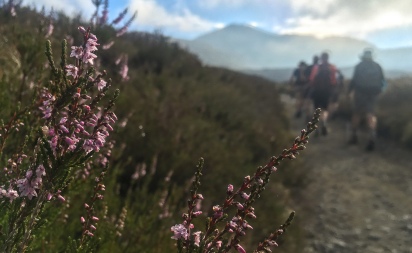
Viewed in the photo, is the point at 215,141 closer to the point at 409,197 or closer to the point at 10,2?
the point at 10,2

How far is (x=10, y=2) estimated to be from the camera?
4.47 metres

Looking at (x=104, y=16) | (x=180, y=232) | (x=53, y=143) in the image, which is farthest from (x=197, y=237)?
(x=104, y=16)

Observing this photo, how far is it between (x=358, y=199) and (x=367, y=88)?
169 inches

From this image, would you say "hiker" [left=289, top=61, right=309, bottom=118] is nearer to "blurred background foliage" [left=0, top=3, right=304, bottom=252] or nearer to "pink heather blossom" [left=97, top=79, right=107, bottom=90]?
"blurred background foliage" [left=0, top=3, right=304, bottom=252]

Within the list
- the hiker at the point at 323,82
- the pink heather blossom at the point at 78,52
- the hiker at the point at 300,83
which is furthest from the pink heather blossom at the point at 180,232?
the hiker at the point at 300,83

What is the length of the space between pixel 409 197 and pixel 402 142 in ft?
12.8

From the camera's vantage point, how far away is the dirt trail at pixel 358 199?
20.4 ft

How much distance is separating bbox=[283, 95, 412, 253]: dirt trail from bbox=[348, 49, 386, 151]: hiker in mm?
705

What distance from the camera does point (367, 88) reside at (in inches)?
444

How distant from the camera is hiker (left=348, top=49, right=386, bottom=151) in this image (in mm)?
11016

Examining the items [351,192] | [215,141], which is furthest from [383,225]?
[215,141]

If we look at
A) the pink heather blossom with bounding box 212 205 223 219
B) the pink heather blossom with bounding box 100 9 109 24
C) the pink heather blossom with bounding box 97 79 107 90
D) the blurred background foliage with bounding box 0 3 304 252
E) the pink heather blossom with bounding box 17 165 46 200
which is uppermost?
the pink heather blossom with bounding box 100 9 109 24

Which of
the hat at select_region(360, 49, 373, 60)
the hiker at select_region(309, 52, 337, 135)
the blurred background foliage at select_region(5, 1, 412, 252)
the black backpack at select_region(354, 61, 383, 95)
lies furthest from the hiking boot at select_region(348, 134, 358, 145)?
the hat at select_region(360, 49, 373, 60)

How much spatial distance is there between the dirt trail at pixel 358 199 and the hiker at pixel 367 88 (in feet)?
2.31
